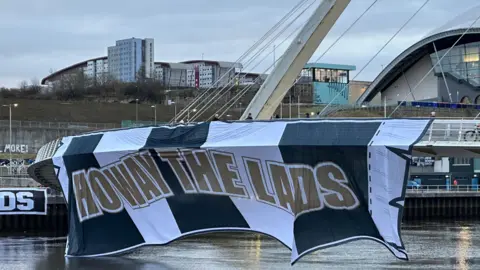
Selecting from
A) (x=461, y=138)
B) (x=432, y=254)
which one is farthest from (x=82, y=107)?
(x=461, y=138)

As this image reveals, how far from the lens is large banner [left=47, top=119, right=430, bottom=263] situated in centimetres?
2270

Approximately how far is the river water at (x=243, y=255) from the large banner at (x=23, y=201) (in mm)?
3861

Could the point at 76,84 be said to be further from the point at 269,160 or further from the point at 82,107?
the point at 269,160

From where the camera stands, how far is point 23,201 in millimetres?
41781

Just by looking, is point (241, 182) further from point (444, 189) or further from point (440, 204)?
point (444, 189)

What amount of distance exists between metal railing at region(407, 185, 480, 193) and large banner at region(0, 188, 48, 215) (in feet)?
74.1

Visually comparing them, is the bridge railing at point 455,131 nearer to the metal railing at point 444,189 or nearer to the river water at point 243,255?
the river water at point 243,255

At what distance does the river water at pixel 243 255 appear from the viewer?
26359 mm

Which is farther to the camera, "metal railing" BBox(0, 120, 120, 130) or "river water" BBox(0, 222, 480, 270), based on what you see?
"metal railing" BBox(0, 120, 120, 130)

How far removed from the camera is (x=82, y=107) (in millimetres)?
98125

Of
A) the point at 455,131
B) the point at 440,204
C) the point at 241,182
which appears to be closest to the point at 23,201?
the point at 241,182

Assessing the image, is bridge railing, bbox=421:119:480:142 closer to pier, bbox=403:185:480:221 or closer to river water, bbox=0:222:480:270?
river water, bbox=0:222:480:270

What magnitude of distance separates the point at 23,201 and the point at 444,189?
2884cm

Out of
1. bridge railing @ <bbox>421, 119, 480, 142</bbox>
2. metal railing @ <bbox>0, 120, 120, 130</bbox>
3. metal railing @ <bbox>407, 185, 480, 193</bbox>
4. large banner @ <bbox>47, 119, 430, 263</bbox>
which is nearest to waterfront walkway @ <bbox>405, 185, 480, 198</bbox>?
metal railing @ <bbox>407, 185, 480, 193</bbox>
